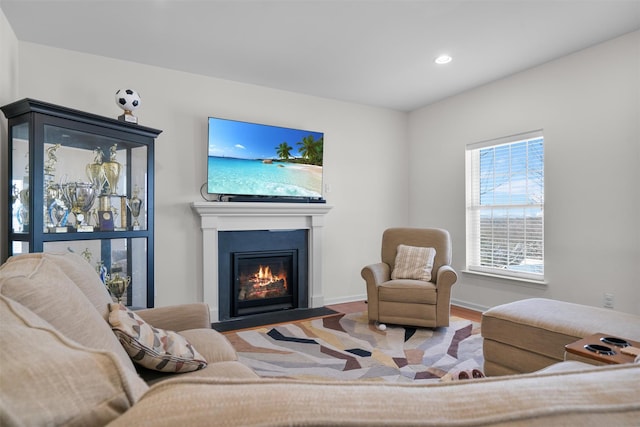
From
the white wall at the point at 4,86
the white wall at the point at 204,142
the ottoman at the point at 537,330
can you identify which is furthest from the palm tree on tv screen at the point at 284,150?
the ottoman at the point at 537,330

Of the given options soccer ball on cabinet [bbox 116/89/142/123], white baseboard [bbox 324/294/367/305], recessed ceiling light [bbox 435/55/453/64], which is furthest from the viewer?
white baseboard [bbox 324/294/367/305]

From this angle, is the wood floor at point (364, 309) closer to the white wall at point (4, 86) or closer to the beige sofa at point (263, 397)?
the white wall at point (4, 86)

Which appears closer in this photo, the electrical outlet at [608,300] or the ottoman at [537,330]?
the ottoman at [537,330]

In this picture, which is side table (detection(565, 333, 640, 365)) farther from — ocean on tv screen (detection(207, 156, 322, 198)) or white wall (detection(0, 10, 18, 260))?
white wall (detection(0, 10, 18, 260))

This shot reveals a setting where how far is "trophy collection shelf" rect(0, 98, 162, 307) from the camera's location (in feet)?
7.95

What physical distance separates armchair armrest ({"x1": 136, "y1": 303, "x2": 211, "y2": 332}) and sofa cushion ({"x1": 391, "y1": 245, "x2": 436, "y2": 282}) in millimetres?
2331

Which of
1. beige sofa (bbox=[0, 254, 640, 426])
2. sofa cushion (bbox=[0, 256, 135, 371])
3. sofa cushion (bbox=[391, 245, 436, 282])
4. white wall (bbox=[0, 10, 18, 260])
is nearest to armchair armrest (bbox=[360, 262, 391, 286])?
sofa cushion (bbox=[391, 245, 436, 282])

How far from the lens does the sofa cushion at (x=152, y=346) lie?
51.4 inches

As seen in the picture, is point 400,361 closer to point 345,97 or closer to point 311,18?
point 311,18

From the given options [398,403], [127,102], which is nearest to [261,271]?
[127,102]

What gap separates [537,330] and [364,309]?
7.67 ft

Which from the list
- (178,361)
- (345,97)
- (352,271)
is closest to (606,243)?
(352,271)

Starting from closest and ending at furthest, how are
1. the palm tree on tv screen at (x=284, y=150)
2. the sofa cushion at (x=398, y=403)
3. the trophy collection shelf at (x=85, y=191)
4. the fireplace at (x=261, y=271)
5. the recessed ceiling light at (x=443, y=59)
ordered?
1. the sofa cushion at (x=398, y=403)
2. the trophy collection shelf at (x=85, y=191)
3. the recessed ceiling light at (x=443, y=59)
4. the fireplace at (x=261, y=271)
5. the palm tree on tv screen at (x=284, y=150)

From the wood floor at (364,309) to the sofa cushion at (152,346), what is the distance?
2.98 m
